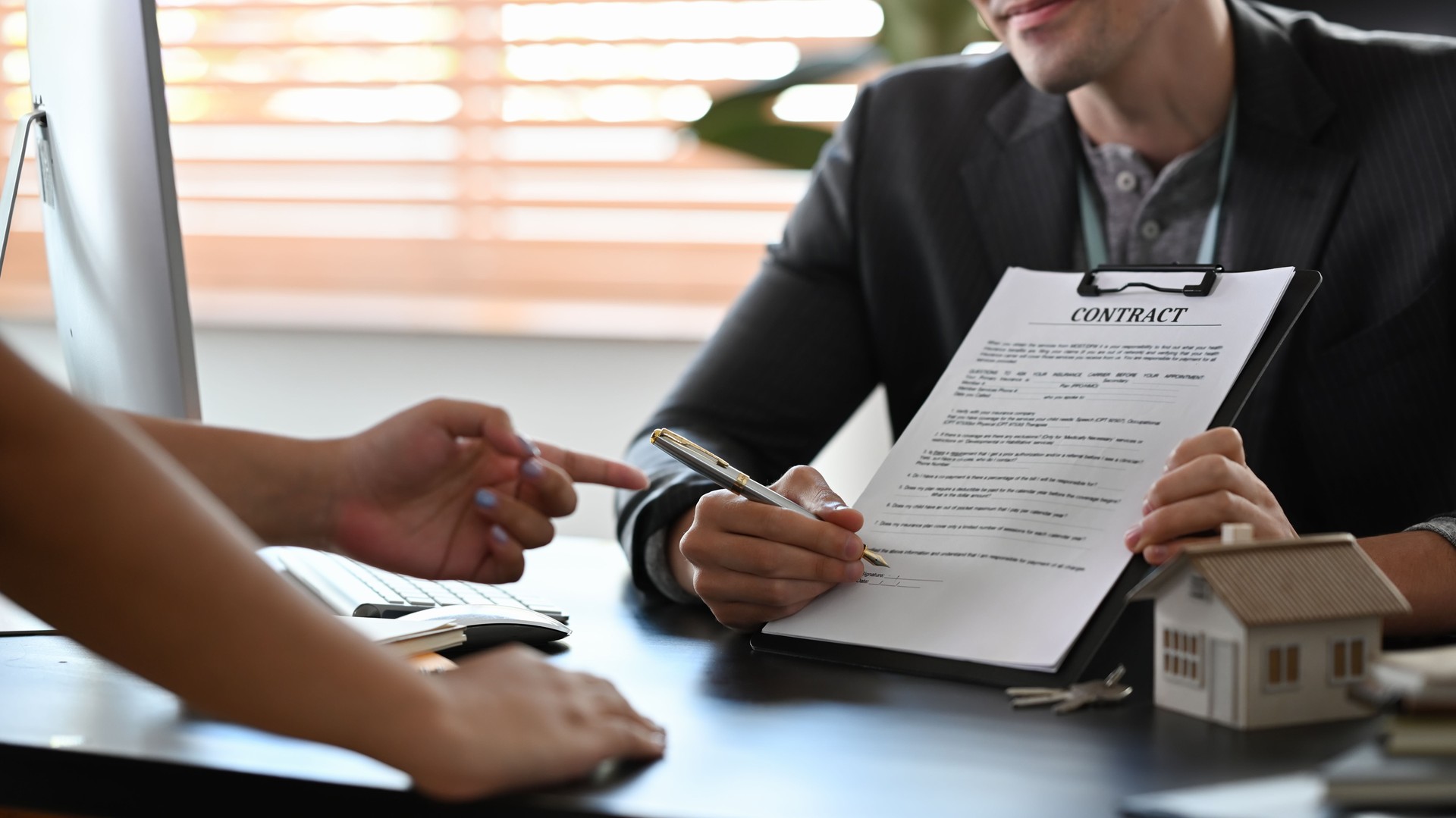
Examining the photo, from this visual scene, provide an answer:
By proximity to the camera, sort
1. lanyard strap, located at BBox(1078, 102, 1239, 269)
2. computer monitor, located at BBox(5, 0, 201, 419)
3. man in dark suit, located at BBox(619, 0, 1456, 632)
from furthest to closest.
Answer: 1. lanyard strap, located at BBox(1078, 102, 1239, 269)
2. man in dark suit, located at BBox(619, 0, 1456, 632)
3. computer monitor, located at BBox(5, 0, 201, 419)

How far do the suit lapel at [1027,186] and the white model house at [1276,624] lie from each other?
71 cm

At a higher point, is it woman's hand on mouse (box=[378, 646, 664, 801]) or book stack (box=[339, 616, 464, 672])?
woman's hand on mouse (box=[378, 646, 664, 801])

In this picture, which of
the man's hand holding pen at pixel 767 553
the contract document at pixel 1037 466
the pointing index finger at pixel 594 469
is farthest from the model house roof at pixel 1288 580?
the pointing index finger at pixel 594 469

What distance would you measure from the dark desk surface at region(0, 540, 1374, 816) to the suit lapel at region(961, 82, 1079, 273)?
692mm

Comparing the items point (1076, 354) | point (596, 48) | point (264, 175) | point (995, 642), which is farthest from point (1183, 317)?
point (264, 175)

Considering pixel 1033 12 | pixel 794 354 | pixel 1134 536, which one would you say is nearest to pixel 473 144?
pixel 794 354

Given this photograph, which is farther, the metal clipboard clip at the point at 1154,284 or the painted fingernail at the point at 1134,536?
the metal clipboard clip at the point at 1154,284

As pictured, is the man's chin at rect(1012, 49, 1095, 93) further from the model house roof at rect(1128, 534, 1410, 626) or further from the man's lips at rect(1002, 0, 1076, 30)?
the model house roof at rect(1128, 534, 1410, 626)

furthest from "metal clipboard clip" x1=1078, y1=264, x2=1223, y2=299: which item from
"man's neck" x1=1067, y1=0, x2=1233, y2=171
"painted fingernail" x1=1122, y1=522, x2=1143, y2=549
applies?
"man's neck" x1=1067, y1=0, x2=1233, y2=171

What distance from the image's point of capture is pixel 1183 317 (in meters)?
0.88

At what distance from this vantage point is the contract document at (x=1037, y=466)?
31.2 inches

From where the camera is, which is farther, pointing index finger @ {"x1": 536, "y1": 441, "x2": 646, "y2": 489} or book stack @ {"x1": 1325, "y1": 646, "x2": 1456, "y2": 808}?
pointing index finger @ {"x1": 536, "y1": 441, "x2": 646, "y2": 489}

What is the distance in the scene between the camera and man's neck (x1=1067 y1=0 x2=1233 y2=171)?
1.34 metres

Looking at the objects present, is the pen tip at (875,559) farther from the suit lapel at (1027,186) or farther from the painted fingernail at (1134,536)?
the suit lapel at (1027,186)
